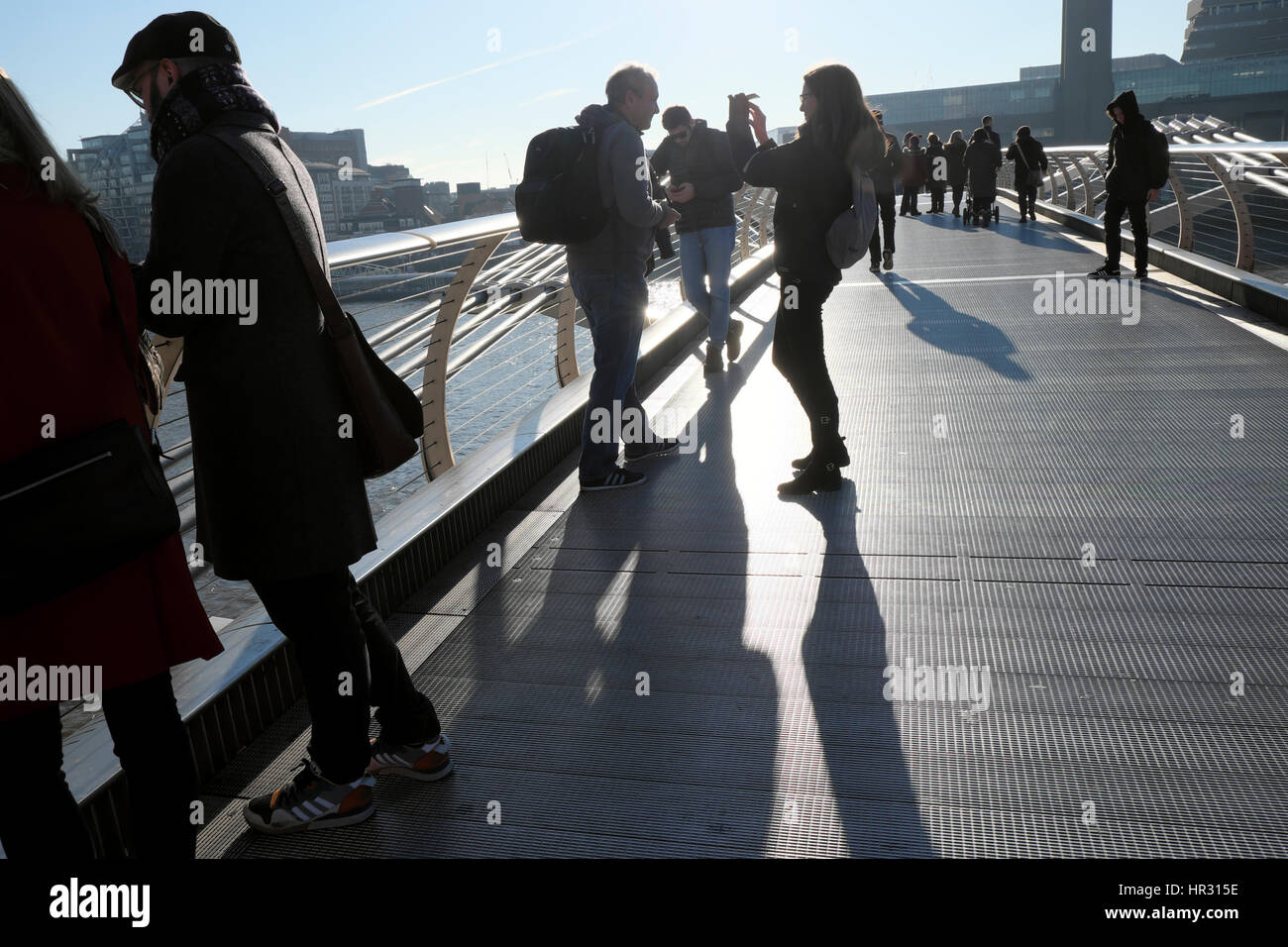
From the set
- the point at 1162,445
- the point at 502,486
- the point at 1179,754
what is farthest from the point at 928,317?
the point at 1179,754

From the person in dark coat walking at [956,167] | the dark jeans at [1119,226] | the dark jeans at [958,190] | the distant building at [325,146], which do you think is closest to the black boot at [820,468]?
the dark jeans at [1119,226]

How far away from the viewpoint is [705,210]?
21.2ft

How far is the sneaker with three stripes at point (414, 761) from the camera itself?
96.2 inches

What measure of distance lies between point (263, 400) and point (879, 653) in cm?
176

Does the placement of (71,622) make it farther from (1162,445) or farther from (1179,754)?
(1162,445)

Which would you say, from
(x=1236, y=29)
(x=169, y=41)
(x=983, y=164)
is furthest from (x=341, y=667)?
(x=1236, y=29)

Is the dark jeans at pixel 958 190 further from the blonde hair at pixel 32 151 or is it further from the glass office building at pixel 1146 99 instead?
the glass office building at pixel 1146 99

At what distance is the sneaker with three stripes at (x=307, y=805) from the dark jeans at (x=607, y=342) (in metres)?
2.46

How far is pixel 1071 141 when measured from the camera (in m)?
118

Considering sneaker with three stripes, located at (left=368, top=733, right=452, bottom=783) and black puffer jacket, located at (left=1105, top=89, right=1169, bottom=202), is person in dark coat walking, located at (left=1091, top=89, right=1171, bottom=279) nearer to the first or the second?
black puffer jacket, located at (left=1105, top=89, right=1169, bottom=202)

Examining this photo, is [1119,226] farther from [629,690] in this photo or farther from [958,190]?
[958,190]

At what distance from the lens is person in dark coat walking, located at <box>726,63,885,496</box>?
161 inches

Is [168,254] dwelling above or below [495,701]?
above

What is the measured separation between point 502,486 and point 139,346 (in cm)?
264
